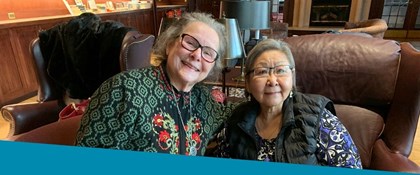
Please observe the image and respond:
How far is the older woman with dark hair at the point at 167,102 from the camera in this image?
0.94 metres

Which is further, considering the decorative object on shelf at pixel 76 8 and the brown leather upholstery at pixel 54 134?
the decorative object on shelf at pixel 76 8

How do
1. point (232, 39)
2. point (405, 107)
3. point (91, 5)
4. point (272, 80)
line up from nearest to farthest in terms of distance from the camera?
point (272, 80), point (405, 107), point (232, 39), point (91, 5)

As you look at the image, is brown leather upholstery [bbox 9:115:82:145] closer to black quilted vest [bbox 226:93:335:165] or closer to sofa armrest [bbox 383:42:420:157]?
black quilted vest [bbox 226:93:335:165]

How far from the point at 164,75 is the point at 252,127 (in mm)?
432

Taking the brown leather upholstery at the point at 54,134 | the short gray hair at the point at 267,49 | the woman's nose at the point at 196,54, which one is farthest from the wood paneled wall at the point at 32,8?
the short gray hair at the point at 267,49

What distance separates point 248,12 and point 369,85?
96 cm

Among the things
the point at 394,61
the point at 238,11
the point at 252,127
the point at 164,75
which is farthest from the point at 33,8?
the point at 394,61

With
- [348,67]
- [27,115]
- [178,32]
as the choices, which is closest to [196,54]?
[178,32]

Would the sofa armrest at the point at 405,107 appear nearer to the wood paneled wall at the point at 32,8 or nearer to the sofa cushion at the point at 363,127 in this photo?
the sofa cushion at the point at 363,127

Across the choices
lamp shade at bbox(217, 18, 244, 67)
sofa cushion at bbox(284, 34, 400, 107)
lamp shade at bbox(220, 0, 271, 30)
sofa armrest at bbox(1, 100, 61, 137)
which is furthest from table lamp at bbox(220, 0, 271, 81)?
sofa armrest at bbox(1, 100, 61, 137)

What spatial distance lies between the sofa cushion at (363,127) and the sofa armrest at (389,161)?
0.10ft

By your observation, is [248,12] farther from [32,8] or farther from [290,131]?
[32,8]

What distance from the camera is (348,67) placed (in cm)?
129

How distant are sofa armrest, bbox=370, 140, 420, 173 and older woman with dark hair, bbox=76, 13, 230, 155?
2.43 ft
